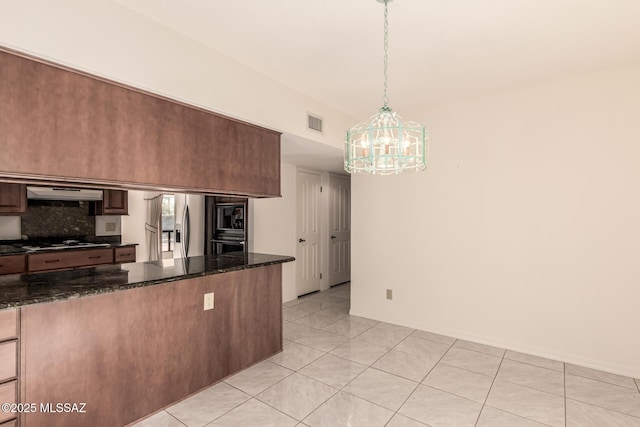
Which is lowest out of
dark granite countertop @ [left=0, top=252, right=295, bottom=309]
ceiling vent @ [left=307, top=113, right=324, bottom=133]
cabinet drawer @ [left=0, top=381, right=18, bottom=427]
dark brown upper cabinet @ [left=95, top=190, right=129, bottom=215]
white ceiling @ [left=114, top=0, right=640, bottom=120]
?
cabinet drawer @ [left=0, top=381, right=18, bottom=427]

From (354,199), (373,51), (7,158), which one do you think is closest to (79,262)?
(7,158)

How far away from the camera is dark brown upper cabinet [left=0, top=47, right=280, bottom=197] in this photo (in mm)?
1629

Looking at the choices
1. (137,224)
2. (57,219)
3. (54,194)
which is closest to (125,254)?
(137,224)

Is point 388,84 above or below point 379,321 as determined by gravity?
above

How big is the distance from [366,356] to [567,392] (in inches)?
61.9

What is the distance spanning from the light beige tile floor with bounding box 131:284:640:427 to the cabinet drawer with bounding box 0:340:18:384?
2.67 ft

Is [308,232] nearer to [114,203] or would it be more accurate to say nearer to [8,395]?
[114,203]

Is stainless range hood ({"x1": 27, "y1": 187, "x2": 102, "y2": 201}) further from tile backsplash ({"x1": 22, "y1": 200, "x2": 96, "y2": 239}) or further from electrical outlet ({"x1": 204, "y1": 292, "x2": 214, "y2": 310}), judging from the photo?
electrical outlet ({"x1": 204, "y1": 292, "x2": 214, "y2": 310})

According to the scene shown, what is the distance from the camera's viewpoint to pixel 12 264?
10.8 ft

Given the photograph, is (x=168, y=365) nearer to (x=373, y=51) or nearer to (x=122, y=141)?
(x=122, y=141)

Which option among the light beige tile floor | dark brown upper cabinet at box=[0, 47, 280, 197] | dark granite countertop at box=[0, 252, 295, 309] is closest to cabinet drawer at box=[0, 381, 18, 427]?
dark granite countertop at box=[0, 252, 295, 309]

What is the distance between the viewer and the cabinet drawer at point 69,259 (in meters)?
3.43

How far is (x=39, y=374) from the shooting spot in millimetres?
1681

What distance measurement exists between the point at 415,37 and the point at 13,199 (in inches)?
163
